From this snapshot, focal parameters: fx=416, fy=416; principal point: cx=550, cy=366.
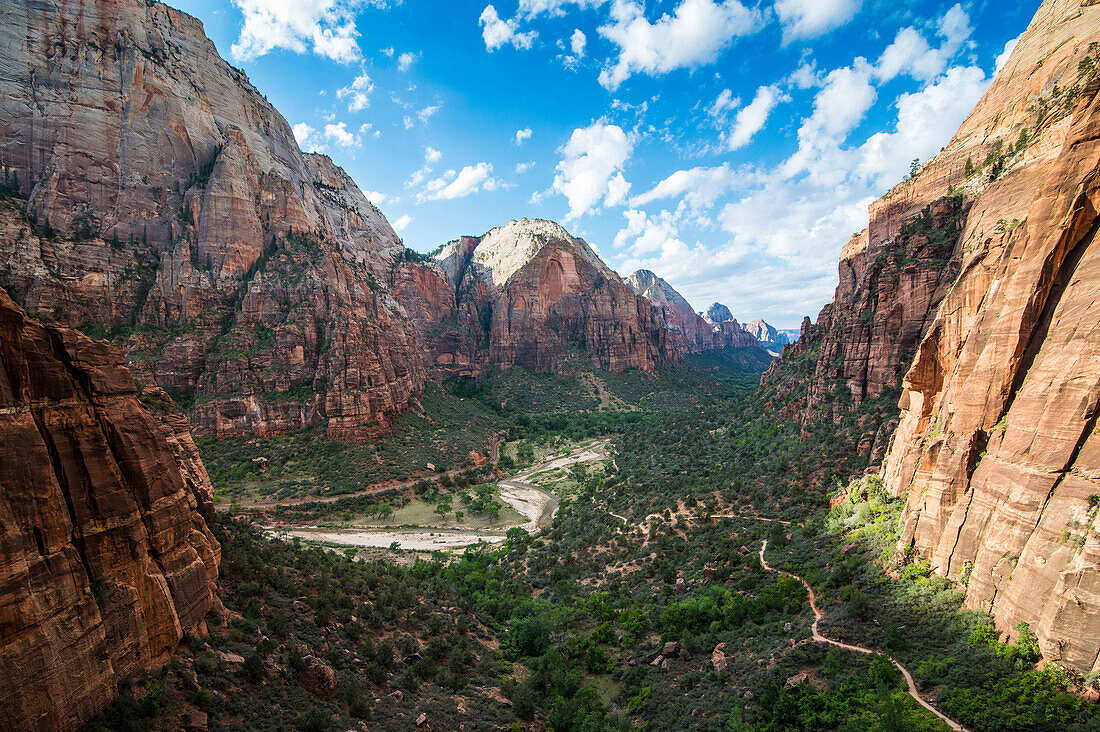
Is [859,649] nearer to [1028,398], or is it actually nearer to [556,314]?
[1028,398]

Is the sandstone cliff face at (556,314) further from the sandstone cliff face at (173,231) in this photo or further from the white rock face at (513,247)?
the sandstone cliff face at (173,231)

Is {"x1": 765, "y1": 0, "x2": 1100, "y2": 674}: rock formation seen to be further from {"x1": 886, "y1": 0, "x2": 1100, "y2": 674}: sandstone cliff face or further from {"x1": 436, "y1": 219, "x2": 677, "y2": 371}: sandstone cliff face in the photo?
{"x1": 436, "y1": 219, "x2": 677, "y2": 371}: sandstone cliff face

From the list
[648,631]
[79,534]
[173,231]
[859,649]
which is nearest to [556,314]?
[173,231]

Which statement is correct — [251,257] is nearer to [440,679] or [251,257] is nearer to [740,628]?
[440,679]

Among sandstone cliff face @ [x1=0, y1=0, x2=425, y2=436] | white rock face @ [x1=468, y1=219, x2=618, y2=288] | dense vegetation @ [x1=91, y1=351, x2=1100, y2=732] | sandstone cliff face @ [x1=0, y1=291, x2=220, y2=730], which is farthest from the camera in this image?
white rock face @ [x1=468, y1=219, x2=618, y2=288]

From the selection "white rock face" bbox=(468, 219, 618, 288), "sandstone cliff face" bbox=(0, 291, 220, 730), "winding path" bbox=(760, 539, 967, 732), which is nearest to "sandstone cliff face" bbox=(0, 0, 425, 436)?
"sandstone cliff face" bbox=(0, 291, 220, 730)
